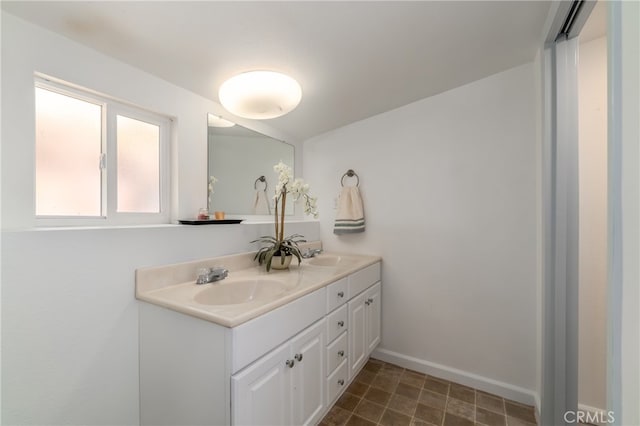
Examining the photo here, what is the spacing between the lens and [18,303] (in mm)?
828

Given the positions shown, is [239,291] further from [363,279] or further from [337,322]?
[363,279]

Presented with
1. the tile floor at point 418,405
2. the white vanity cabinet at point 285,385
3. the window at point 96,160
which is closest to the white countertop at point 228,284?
the white vanity cabinet at point 285,385

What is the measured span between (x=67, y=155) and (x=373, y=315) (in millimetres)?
1932

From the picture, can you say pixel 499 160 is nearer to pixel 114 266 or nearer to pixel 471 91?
pixel 471 91

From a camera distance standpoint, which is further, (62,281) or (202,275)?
(202,275)

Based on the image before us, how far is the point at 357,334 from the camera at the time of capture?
5.42ft

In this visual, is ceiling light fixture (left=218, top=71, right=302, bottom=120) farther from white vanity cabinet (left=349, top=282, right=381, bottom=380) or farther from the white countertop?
Result: white vanity cabinet (left=349, top=282, right=381, bottom=380)

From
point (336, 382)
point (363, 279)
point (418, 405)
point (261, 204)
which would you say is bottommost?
point (418, 405)

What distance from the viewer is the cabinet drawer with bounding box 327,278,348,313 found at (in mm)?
1359

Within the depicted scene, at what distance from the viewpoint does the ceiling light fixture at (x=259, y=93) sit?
4.20ft

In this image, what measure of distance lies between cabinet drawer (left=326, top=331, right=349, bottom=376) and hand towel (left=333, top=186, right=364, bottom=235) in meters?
0.81

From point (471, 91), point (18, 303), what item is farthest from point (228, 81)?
point (471, 91)
